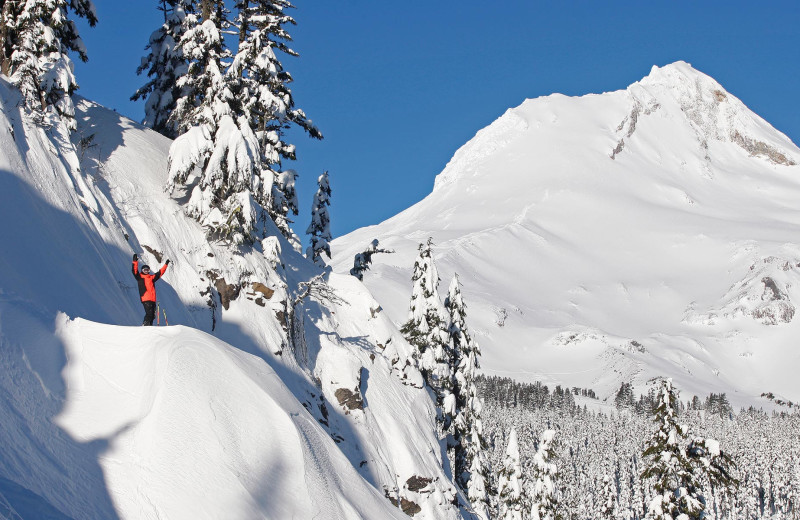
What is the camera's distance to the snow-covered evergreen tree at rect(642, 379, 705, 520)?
1869 cm

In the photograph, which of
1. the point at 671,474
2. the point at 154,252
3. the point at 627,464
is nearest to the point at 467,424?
the point at 671,474

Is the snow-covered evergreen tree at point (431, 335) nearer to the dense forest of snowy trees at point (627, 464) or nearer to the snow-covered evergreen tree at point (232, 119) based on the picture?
the snow-covered evergreen tree at point (232, 119)

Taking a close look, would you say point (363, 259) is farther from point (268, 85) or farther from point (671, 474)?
point (671, 474)

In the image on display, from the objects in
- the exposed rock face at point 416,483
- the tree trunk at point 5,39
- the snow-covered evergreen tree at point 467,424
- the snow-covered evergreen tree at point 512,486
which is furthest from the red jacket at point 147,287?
the snow-covered evergreen tree at point 512,486

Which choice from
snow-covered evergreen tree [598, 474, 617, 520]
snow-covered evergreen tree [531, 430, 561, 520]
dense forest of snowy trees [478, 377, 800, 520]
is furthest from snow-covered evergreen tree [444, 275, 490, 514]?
snow-covered evergreen tree [598, 474, 617, 520]

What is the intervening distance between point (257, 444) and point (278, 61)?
16.5 meters

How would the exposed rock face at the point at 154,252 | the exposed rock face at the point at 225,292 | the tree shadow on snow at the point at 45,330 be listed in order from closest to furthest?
the tree shadow on snow at the point at 45,330, the exposed rock face at the point at 154,252, the exposed rock face at the point at 225,292

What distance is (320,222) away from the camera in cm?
3481

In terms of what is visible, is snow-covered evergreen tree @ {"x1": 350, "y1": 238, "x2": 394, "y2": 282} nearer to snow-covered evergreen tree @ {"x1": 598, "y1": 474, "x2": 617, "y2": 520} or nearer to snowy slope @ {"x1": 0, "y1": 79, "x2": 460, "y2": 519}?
snowy slope @ {"x1": 0, "y1": 79, "x2": 460, "y2": 519}

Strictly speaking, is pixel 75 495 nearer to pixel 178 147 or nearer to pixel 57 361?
pixel 57 361

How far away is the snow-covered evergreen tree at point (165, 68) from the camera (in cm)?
2819

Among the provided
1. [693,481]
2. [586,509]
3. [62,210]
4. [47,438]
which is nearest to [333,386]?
[62,210]

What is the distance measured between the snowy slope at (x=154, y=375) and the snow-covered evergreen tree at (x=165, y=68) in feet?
23.9

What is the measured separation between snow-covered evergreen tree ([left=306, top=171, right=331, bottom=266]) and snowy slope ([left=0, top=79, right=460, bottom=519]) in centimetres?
1265
